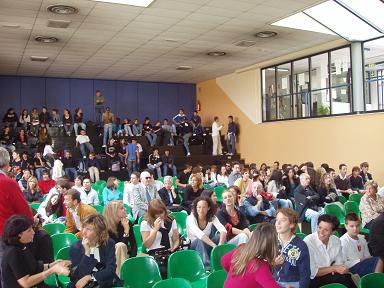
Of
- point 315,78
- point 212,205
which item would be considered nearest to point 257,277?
point 212,205

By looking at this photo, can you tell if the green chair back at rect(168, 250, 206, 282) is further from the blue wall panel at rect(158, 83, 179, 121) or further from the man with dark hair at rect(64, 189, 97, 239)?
the blue wall panel at rect(158, 83, 179, 121)

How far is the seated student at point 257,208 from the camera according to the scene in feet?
22.6

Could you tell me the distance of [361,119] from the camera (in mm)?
→ 12383

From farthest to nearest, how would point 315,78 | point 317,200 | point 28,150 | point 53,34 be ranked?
point 28,150 < point 315,78 < point 53,34 < point 317,200

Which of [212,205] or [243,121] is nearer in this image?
[212,205]

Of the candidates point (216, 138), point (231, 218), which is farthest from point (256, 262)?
point (216, 138)

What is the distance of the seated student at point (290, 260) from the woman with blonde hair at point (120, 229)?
156 cm

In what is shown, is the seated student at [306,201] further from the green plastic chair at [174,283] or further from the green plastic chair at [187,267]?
A: the green plastic chair at [174,283]

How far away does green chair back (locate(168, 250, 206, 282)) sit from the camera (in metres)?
4.09

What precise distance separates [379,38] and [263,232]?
1123 cm

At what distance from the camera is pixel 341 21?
1149cm

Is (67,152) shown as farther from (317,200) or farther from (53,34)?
(317,200)

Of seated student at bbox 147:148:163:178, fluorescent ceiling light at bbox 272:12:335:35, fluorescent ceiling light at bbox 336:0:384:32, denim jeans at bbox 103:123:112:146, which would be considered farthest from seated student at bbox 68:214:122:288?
denim jeans at bbox 103:123:112:146

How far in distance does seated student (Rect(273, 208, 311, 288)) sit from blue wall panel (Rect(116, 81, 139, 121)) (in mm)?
16705
